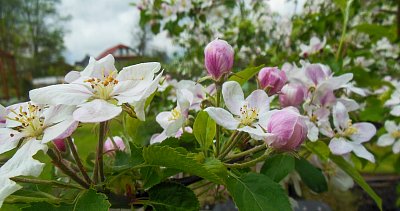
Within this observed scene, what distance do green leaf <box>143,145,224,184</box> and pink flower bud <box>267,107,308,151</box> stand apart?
0.10 metres

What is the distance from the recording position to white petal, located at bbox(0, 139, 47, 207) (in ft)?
1.50

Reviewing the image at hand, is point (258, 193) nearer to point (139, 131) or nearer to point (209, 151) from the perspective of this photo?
point (209, 151)

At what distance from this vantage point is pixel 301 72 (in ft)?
3.14

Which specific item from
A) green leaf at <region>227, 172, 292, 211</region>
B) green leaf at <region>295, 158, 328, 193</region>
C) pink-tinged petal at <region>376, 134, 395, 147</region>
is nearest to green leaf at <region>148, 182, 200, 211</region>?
green leaf at <region>227, 172, 292, 211</region>

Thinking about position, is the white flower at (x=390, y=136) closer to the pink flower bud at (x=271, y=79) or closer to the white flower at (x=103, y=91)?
the pink flower bud at (x=271, y=79)

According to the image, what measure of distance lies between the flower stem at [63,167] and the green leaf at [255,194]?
202mm

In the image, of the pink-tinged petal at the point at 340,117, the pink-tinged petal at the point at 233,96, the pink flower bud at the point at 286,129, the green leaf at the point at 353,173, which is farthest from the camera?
the pink-tinged petal at the point at 340,117

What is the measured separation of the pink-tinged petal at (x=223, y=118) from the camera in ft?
1.94

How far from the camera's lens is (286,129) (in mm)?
558

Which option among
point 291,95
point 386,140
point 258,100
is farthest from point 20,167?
point 386,140

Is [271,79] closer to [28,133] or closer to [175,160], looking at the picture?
[175,160]

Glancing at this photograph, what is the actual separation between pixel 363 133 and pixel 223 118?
44cm

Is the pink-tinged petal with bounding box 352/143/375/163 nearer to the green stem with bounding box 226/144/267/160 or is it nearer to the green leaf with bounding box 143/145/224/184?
the green stem with bounding box 226/144/267/160

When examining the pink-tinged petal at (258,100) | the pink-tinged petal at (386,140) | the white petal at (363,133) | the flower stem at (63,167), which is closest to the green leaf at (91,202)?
the flower stem at (63,167)
